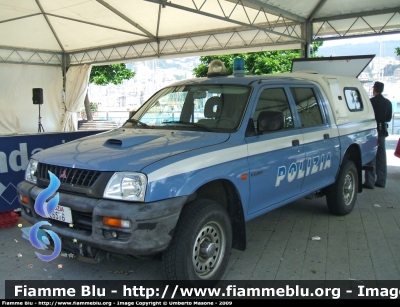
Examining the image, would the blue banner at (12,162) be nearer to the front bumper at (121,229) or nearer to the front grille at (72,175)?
the front grille at (72,175)

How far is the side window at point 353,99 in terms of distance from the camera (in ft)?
18.7

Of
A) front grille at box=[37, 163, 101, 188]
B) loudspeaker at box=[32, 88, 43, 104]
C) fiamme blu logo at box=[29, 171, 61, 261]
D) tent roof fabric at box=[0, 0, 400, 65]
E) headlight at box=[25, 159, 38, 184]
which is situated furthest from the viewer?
loudspeaker at box=[32, 88, 43, 104]

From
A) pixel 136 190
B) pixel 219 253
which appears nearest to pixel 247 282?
pixel 219 253

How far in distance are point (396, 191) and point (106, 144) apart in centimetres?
610

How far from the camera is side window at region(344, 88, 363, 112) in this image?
5.70 m

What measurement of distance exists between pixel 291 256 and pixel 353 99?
2890 mm

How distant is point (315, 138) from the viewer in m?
4.67

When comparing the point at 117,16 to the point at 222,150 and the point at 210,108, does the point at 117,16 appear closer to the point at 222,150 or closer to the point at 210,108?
the point at 210,108

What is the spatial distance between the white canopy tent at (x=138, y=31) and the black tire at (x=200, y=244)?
631 centimetres

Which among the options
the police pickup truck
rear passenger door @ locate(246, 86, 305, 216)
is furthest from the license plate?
rear passenger door @ locate(246, 86, 305, 216)

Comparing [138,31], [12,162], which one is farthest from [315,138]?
[138,31]

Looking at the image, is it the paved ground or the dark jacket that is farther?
the dark jacket

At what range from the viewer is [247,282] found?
11.8 ft

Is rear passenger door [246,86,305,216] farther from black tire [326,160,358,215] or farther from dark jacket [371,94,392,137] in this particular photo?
dark jacket [371,94,392,137]
